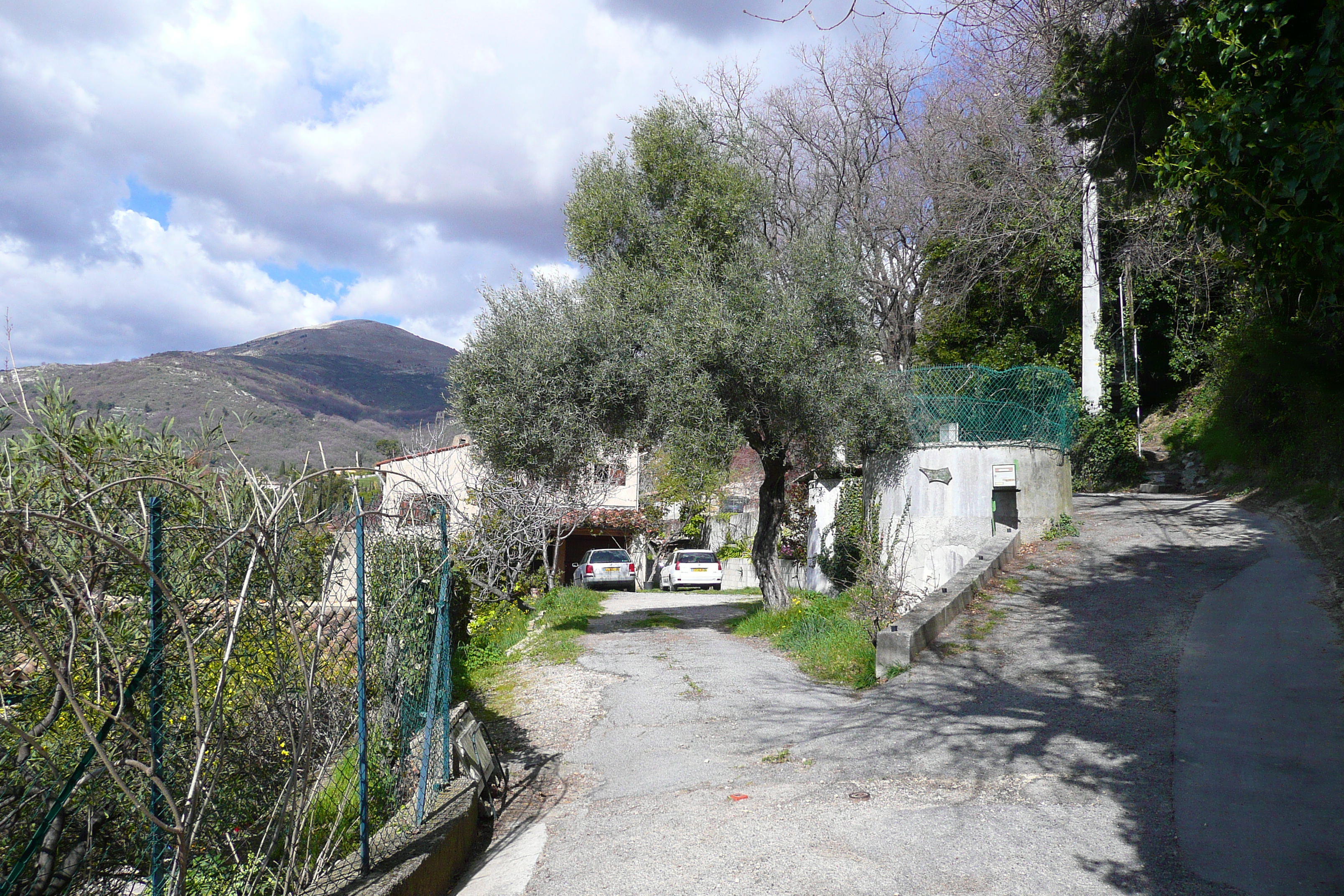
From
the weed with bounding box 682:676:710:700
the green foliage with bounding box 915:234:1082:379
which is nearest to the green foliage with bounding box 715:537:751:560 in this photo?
the green foliage with bounding box 915:234:1082:379

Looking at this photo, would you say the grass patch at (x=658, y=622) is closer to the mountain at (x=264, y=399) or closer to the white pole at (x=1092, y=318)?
the mountain at (x=264, y=399)

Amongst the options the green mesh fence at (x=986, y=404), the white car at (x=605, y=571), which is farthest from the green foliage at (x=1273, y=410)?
the white car at (x=605, y=571)

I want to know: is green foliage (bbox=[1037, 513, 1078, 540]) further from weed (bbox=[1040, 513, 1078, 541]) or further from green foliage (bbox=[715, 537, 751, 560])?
green foliage (bbox=[715, 537, 751, 560])

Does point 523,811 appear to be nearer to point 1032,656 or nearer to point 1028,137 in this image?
point 1032,656

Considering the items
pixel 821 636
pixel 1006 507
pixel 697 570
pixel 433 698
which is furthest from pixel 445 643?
pixel 697 570

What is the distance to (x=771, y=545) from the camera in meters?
13.6

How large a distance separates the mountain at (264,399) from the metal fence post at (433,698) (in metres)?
0.79

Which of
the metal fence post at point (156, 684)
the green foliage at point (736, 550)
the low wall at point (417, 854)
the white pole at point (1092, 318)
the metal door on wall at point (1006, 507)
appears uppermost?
the white pole at point (1092, 318)

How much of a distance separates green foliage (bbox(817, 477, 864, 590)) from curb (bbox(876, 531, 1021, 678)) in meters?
4.58

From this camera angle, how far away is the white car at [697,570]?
2561cm

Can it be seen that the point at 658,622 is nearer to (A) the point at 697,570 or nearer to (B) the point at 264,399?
(A) the point at 697,570

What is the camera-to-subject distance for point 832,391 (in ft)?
38.5

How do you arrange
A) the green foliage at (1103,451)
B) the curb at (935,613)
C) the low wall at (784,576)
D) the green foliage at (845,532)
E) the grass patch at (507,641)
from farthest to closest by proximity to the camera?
the low wall at (784,576)
the green foliage at (1103,451)
the green foliage at (845,532)
the grass patch at (507,641)
the curb at (935,613)

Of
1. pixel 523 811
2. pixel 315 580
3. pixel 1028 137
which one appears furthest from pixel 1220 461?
pixel 315 580
